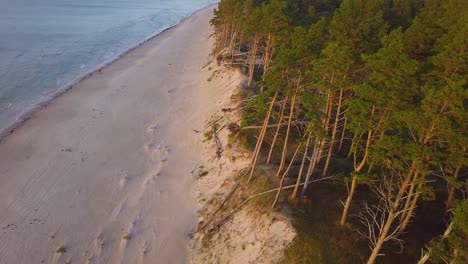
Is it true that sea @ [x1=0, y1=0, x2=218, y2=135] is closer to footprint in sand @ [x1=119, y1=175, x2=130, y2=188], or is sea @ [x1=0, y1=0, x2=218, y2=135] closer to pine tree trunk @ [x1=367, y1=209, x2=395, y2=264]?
footprint in sand @ [x1=119, y1=175, x2=130, y2=188]

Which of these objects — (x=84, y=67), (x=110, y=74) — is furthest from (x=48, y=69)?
(x=110, y=74)

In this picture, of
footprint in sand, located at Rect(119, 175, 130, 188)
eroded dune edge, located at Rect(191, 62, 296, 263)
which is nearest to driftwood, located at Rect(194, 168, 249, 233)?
eroded dune edge, located at Rect(191, 62, 296, 263)

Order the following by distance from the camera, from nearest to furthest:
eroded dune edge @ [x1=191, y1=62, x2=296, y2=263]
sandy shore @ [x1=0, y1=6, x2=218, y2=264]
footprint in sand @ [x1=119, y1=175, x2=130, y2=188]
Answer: eroded dune edge @ [x1=191, y1=62, x2=296, y2=263], sandy shore @ [x1=0, y1=6, x2=218, y2=264], footprint in sand @ [x1=119, y1=175, x2=130, y2=188]

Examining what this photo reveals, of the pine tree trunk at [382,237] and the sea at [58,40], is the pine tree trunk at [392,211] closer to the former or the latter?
the pine tree trunk at [382,237]

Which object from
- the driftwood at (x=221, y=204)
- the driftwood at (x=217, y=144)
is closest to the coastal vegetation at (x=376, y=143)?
the driftwood at (x=221, y=204)

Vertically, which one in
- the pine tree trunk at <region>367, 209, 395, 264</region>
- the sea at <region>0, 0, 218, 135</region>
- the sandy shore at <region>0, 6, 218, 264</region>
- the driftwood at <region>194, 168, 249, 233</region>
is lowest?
the sea at <region>0, 0, 218, 135</region>

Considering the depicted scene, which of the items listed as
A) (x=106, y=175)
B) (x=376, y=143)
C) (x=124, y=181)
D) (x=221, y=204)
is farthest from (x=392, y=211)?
(x=106, y=175)
